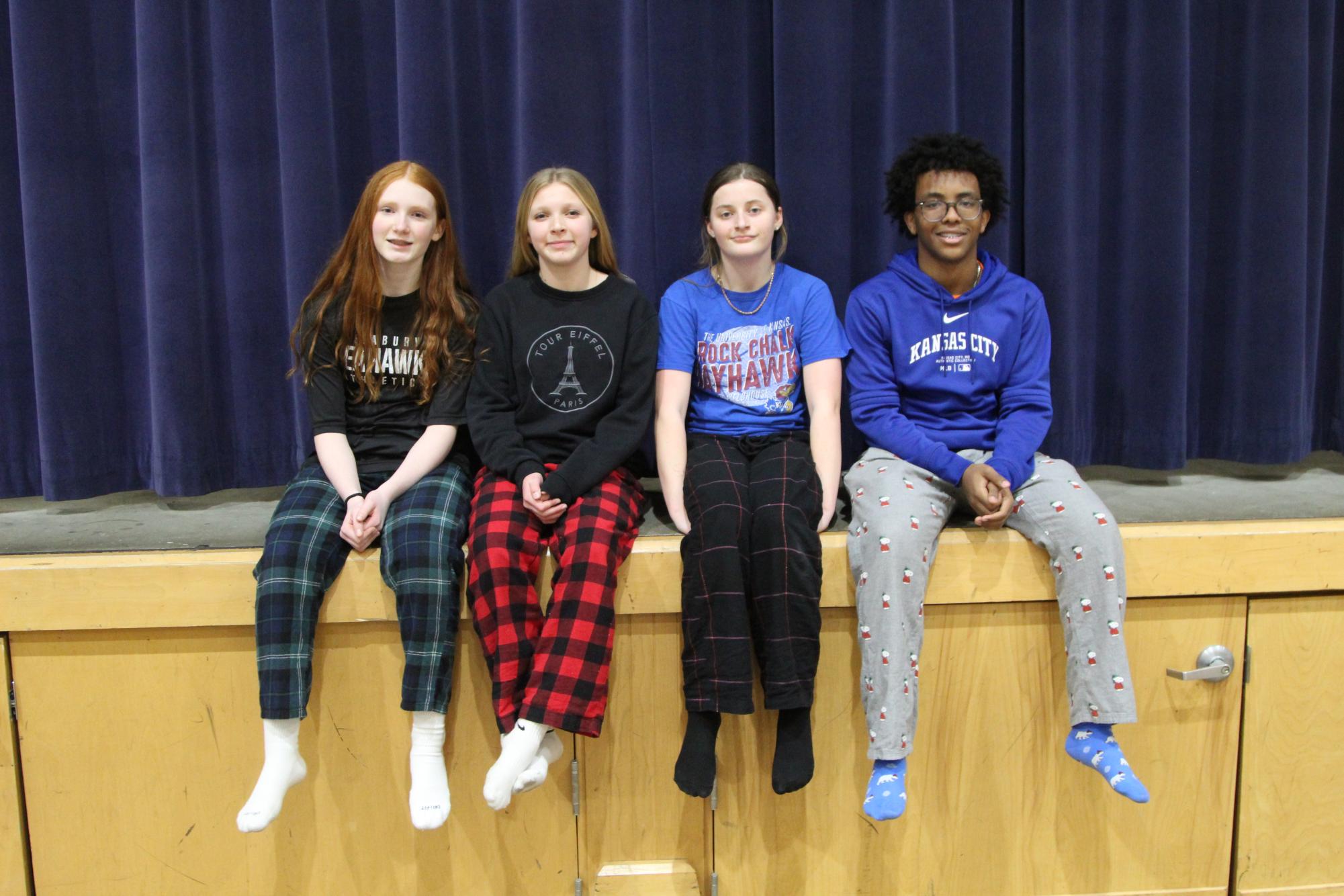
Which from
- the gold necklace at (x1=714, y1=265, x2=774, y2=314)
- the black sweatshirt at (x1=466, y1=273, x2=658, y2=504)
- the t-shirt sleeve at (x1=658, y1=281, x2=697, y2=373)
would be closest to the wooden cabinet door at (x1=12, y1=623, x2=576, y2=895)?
the black sweatshirt at (x1=466, y1=273, x2=658, y2=504)

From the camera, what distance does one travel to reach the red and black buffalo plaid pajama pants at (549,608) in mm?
1229

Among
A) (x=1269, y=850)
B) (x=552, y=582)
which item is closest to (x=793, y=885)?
(x=552, y=582)

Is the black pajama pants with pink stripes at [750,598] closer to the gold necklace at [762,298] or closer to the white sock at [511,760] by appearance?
the white sock at [511,760]

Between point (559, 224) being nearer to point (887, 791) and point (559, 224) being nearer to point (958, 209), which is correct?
point (958, 209)

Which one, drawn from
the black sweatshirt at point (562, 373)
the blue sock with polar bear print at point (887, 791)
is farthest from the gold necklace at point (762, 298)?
the blue sock with polar bear print at point (887, 791)

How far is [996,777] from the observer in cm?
139

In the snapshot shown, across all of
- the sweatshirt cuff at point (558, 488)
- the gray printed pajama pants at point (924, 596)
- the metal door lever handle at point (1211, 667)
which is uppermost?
the sweatshirt cuff at point (558, 488)

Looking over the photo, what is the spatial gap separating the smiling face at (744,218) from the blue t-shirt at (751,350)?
10 cm

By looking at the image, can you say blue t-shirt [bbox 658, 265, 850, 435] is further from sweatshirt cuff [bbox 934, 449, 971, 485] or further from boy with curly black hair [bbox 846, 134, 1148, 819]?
sweatshirt cuff [bbox 934, 449, 971, 485]

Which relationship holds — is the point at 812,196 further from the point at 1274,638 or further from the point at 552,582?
the point at 1274,638

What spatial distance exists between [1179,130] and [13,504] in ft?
8.14

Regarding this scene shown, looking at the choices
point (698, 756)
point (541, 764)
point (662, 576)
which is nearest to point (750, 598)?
point (662, 576)

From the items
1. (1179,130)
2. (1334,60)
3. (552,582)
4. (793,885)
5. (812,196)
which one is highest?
(1334,60)

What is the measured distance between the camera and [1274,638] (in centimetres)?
140
